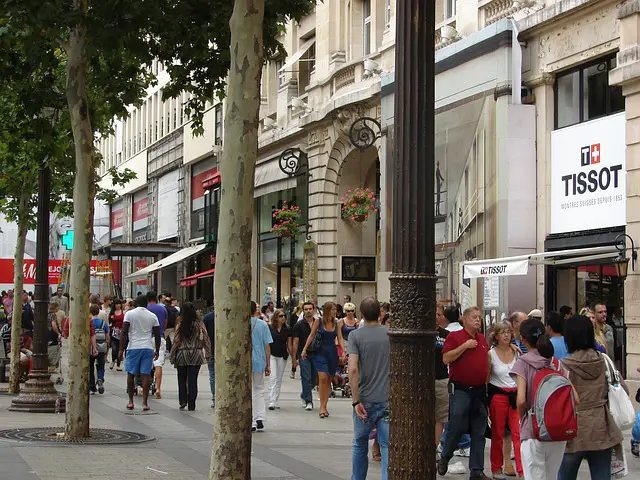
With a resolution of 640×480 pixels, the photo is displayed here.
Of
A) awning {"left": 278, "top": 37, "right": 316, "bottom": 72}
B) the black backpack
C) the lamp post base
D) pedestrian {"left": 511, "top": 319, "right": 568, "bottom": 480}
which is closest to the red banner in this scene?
awning {"left": 278, "top": 37, "right": 316, "bottom": 72}

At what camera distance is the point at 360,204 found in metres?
31.2

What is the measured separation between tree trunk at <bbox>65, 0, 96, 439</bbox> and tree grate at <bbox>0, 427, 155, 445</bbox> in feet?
0.74

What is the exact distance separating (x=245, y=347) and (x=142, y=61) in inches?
238

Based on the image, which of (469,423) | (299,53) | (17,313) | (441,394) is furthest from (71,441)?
(299,53)

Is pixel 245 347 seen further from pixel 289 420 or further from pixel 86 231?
pixel 289 420

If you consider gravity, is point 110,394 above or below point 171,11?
below

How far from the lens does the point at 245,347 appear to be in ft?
31.8

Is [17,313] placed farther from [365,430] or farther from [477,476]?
[365,430]

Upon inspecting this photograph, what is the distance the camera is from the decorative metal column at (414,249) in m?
6.43

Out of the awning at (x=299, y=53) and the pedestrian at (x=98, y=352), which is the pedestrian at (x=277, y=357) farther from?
the awning at (x=299, y=53)

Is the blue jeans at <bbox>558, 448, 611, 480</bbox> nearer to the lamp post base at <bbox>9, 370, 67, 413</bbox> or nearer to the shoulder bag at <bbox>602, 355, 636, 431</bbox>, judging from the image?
the shoulder bag at <bbox>602, 355, 636, 431</bbox>

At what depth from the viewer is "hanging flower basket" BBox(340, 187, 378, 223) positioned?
31109 mm

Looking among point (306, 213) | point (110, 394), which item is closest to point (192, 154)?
point (306, 213)

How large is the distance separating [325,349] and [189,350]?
7.00 ft
